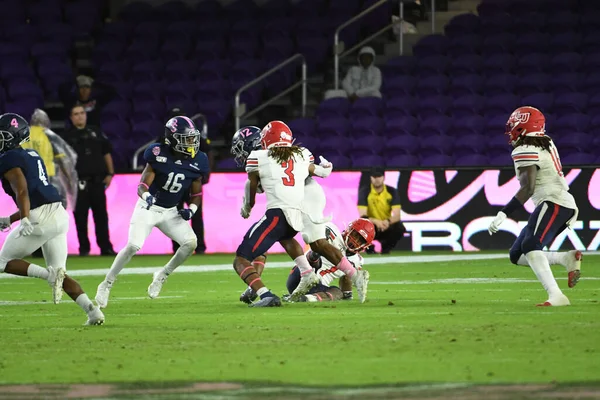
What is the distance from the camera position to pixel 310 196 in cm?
1274

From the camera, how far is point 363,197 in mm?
20250

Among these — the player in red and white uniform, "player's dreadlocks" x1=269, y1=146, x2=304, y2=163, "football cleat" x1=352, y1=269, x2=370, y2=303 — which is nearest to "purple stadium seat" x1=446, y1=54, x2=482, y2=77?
the player in red and white uniform

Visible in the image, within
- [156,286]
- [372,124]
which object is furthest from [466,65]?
[156,286]

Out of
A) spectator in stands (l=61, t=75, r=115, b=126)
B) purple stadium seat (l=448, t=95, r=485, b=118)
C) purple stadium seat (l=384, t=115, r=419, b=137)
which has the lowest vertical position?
purple stadium seat (l=384, t=115, r=419, b=137)

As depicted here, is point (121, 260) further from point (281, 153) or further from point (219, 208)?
point (219, 208)

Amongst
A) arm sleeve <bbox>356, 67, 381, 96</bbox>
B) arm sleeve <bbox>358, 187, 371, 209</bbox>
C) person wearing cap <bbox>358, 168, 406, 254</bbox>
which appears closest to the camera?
person wearing cap <bbox>358, 168, 406, 254</bbox>

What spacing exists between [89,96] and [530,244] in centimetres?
A: 1269

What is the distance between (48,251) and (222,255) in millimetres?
10913

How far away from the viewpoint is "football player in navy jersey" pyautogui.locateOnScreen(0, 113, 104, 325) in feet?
32.4

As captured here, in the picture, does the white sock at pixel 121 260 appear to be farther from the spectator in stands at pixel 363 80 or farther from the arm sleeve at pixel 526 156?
the spectator in stands at pixel 363 80

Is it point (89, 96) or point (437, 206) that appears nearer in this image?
point (437, 206)

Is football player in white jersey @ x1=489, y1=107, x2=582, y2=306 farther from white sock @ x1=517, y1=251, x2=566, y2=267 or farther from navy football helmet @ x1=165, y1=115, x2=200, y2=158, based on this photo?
navy football helmet @ x1=165, y1=115, x2=200, y2=158

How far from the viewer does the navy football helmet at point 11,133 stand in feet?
33.1

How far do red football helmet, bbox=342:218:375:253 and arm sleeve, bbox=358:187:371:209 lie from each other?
7.89m
